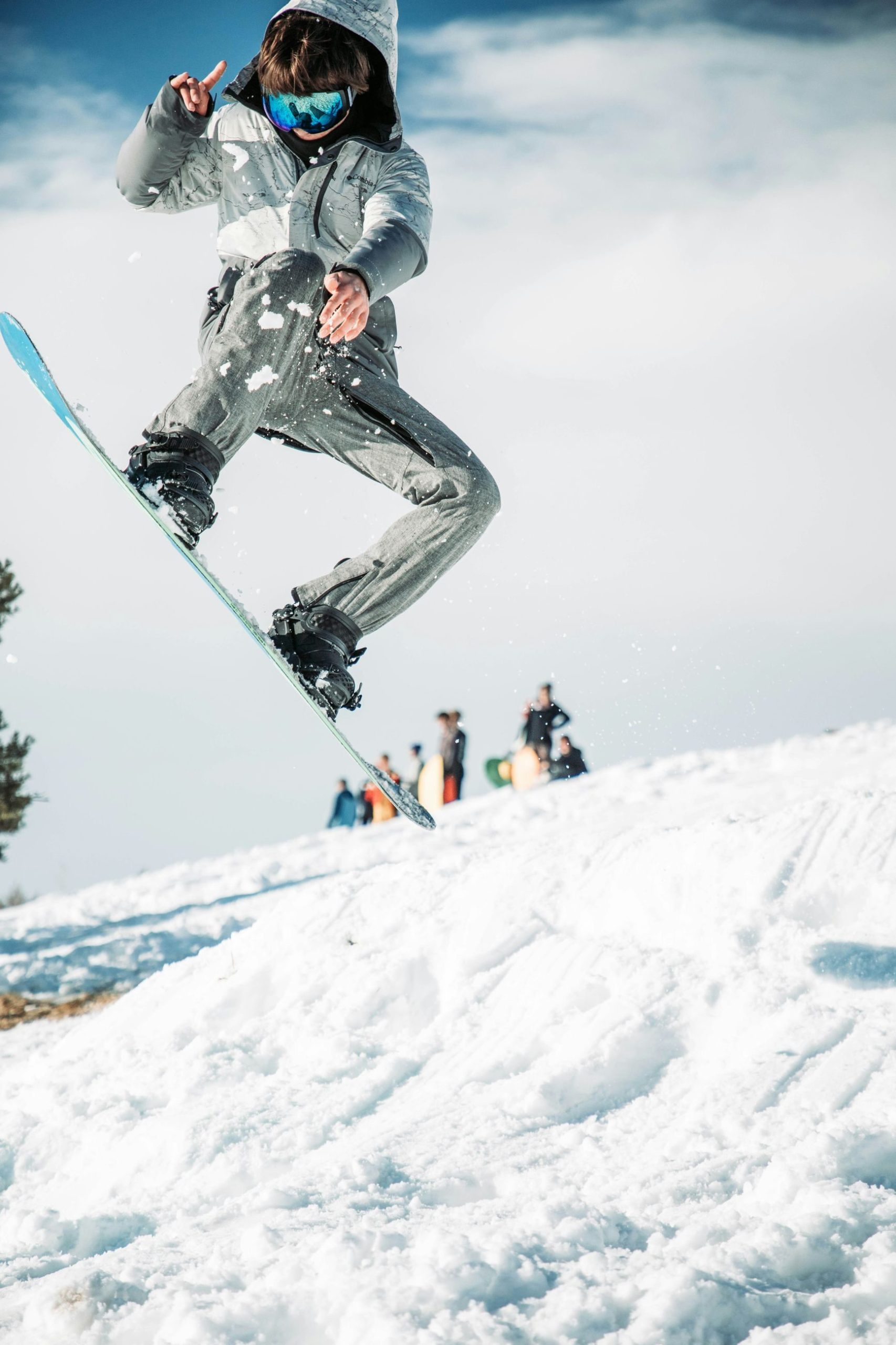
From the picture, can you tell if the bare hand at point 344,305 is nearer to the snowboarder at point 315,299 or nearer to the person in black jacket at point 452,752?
the snowboarder at point 315,299

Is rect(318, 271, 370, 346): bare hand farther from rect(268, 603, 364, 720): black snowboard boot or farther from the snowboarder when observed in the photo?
rect(268, 603, 364, 720): black snowboard boot

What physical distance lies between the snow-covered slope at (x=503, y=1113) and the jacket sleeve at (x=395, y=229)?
2699 mm

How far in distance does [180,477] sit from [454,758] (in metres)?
9.21

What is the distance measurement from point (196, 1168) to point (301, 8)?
12.6 ft

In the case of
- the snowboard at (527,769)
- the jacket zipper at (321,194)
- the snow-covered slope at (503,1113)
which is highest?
the jacket zipper at (321,194)

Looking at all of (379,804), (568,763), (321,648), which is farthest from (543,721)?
(321,648)

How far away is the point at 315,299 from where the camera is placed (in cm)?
324

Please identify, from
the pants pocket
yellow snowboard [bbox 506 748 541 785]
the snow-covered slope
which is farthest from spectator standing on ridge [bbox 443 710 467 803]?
the pants pocket

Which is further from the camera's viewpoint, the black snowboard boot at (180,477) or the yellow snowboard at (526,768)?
the yellow snowboard at (526,768)

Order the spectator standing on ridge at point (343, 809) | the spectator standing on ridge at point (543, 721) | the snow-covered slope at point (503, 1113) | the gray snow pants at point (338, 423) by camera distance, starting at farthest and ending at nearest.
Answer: the spectator standing on ridge at point (343, 809) < the spectator standing on ridge at point (543, 721) < the gray snow pants at point (338, 423) < the snow-covered slope at point (503, 1113)

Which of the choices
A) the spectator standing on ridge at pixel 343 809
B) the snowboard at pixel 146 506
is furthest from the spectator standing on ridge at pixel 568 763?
the snowboard at pixel 146 506

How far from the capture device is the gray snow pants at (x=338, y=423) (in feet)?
10.8

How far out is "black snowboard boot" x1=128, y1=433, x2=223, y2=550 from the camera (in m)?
3.30

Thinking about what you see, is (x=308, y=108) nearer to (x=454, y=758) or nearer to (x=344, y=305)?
(x=344, y=305)
